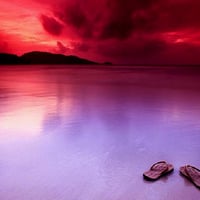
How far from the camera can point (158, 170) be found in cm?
285

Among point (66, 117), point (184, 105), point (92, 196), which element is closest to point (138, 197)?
point (92, 196)

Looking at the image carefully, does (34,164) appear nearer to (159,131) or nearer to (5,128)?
(5,128)

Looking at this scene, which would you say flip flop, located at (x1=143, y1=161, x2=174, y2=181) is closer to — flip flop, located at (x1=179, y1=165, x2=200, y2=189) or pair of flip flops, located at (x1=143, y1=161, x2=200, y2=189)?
pair of flip flops, located at (x1=143, y1=161, x2=200, y2=189)

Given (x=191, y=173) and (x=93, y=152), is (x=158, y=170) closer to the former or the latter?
(x=191, y=173)

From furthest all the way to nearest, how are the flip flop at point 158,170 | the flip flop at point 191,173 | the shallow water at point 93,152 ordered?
1. the flip flop at point 158,170
2. the flip flop at point 191,173
3. the shallow water at point 93,152

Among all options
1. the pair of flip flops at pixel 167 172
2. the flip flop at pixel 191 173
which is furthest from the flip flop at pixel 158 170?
the flip flop at pixel 191 173

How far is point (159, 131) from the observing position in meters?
4.51

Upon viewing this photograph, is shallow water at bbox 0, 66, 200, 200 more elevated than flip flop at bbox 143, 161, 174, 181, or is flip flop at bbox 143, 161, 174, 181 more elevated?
flip flop at bbox 143, 161, 174, 181

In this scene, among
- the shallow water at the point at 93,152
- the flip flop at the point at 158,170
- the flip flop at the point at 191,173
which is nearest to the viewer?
the shallow water at the point at 93,152

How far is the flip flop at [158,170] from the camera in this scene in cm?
273

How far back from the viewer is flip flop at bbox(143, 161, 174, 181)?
2730 mm

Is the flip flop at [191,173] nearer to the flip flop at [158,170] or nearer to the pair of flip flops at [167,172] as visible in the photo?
the pair of flip flops at [167,172]

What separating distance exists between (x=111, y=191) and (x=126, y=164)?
0.65 metres

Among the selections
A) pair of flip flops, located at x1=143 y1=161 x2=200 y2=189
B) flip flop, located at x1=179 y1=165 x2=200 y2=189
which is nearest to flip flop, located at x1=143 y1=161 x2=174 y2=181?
pair of flip flops, located at x1=143 y1=161 x2=200 y2=189
